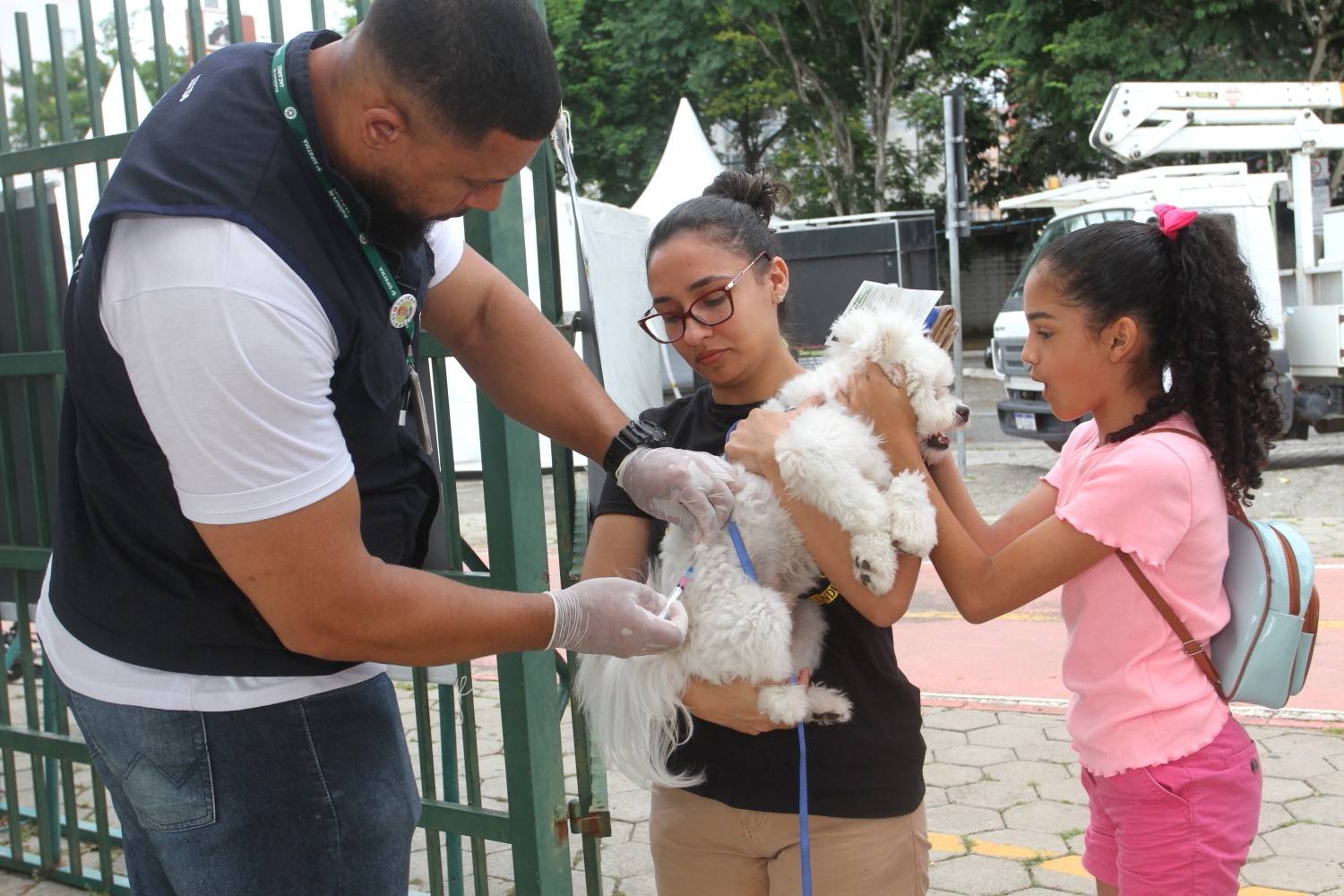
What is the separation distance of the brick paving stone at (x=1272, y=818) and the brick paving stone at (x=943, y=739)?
1.16m

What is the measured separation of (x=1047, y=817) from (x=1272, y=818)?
0.73m

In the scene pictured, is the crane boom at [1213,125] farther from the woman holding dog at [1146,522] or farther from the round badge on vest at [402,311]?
the round badge on vest at [402,311]

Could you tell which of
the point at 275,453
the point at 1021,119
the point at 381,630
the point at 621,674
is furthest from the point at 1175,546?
Answer: the point at 1021,119

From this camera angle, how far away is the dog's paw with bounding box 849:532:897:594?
1958 millimetres

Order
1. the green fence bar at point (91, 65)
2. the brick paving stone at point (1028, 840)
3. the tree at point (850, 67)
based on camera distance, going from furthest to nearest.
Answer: the tree at point (850, 67)
the brick paving stone at point (1028, 840)
the green fence bar at point (91, 65)

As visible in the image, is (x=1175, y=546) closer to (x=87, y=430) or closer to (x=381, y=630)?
(x=381, y=630)

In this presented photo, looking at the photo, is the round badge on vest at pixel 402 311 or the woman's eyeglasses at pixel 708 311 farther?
the woman's eyeglasses at pixel 708 311

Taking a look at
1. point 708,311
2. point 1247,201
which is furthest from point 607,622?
point 1247,201

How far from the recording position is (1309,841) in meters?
3.63

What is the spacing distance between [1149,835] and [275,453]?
1671 millimetres

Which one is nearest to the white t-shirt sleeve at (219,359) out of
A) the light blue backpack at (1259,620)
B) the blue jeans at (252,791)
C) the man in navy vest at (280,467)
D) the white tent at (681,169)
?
the man in navy vest at (280,467)

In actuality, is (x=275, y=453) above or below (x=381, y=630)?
above

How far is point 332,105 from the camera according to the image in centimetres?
176

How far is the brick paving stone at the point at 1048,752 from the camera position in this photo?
14.5 feet
